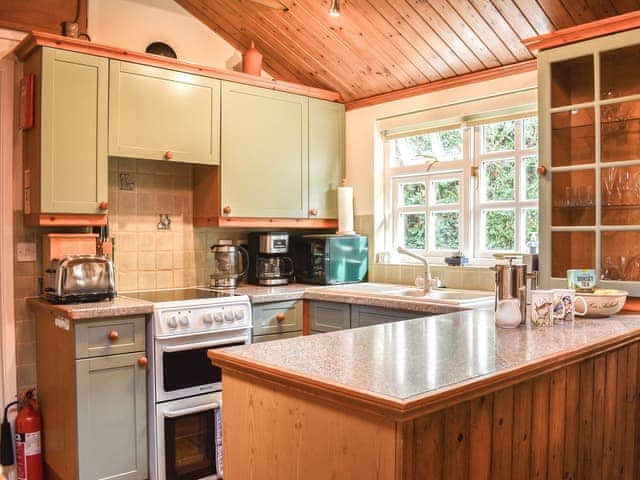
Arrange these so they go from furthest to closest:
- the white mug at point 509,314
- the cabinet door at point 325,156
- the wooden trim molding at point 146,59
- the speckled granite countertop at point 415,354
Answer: the cabinet door at point 325,156
the wooden trim molding at point 146,59
the white mug at point 509,314
the speckled granite countertop at point 415,354

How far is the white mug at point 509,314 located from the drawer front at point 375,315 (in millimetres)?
935

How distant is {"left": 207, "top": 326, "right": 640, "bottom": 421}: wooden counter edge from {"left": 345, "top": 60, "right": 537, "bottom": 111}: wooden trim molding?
1961 millimetres

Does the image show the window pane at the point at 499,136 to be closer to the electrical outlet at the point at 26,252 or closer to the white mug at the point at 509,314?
the white mug at the point at 509,314

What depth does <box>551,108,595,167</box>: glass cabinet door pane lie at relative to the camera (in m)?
2.64

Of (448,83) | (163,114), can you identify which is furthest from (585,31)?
(163,114)

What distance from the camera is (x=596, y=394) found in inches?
74.0

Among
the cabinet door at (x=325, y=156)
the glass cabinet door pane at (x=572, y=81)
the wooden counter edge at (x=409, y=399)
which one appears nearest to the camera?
the wooden counter edge at (x=409, y=399)

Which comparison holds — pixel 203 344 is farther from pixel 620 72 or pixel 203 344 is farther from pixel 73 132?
pixel 620 72

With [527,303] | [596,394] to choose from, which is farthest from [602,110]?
[596,394]

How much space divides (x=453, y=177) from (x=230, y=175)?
4.70 feet

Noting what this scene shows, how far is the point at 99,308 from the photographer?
8.83 ft

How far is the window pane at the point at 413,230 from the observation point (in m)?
3.93

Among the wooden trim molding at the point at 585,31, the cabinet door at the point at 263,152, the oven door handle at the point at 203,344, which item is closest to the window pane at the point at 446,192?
the cabinet door at the point at 263,152

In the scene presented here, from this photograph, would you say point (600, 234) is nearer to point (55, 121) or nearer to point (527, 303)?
point (527, 303)
